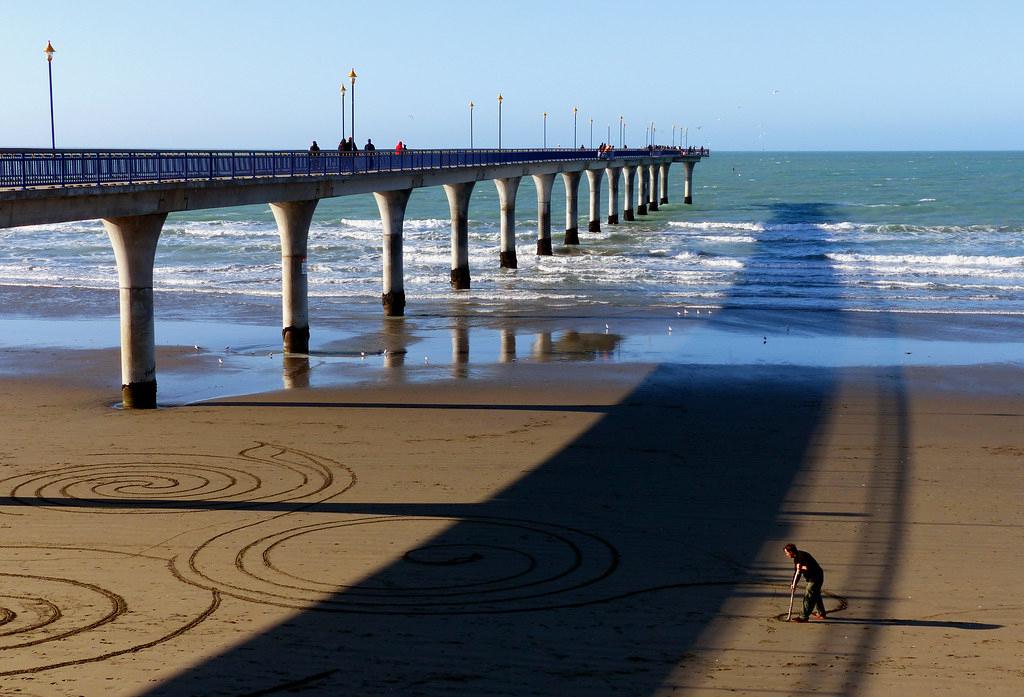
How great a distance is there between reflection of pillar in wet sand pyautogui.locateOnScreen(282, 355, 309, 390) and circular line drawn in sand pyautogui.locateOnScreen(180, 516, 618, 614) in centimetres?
1045

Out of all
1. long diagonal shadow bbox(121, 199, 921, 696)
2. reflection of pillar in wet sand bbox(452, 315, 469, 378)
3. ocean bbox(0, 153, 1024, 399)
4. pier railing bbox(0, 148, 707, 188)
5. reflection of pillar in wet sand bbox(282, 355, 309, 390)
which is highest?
pier railing bbox(0, 148, 707, 188)

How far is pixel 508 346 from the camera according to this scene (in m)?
31.0

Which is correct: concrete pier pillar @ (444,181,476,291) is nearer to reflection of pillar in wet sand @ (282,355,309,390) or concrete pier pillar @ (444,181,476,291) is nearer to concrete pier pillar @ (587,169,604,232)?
reflection of pillar in wet sand @ (282,355,309,390)

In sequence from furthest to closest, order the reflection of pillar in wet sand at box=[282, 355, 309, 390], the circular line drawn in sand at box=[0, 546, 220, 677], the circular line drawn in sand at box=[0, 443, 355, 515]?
1. the reflection of pillar in wet sand at box=[282, 355, 309, 390]
2. the circular line drawn in sand at box=[0, 443, 355, 515]
3. the circular line drawn in sand at box=[0, 546, 220, 677]

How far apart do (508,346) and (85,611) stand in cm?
1922

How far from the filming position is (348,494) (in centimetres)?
1694

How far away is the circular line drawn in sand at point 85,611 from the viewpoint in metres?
11.4

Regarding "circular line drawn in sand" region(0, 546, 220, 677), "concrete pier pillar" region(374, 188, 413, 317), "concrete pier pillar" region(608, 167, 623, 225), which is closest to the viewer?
"circular line drawn in sand" region(0, 546, 220, 677)

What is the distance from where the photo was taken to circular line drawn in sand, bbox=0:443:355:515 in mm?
A: 16363

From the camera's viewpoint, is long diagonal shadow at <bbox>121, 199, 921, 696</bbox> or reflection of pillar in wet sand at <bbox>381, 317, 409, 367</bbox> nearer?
long diagonal shadow at <bbox>121, 199, 921, 696</bbox>

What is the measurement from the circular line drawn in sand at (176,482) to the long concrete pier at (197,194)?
14.6 ft

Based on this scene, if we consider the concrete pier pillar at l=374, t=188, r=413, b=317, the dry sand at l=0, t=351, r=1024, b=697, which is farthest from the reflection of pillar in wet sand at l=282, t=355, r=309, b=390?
the concrete pier pillar at l=374, t=188, r=413, b=317

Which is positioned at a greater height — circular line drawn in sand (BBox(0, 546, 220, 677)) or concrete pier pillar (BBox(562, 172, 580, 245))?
concrete pier pillar (BBox(562, 172, 580, 245))

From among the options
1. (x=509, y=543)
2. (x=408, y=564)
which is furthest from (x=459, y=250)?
(x=408, y=564)
